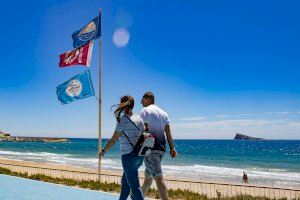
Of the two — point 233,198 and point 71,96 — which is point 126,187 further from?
point 71,96

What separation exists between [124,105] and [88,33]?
827cm

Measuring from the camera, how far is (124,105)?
5566 mm

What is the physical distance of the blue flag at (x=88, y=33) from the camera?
1316cm

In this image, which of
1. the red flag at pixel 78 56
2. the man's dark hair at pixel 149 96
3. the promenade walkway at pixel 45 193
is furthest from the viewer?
the red flag at pixel 78 56

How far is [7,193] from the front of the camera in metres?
8.80

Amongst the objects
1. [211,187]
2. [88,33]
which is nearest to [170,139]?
[88,33]

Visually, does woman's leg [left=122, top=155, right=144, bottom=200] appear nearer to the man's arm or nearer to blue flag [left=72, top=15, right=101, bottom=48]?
the man's arm

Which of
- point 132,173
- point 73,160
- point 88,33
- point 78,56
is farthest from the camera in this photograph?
point 73,160

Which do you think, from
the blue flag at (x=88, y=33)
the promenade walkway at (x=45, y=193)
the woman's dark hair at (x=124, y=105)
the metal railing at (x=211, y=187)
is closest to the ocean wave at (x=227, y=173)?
the metal railing at (x=211, y=187)

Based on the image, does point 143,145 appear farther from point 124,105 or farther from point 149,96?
point 149,96

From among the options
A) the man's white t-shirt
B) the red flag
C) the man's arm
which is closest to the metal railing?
the red flag

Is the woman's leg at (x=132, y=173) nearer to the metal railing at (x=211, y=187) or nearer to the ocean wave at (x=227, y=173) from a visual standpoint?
the metal railing at (x=211, y=187)

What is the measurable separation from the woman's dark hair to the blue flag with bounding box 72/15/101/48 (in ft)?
25.8

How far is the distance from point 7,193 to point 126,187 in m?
4.13
